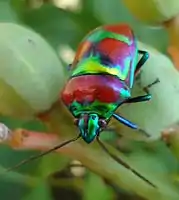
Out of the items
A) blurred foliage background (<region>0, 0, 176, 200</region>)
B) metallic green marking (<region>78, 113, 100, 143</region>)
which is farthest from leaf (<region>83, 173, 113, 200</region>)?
metallic green marking (<region>78, 113, 100, 143</region>)

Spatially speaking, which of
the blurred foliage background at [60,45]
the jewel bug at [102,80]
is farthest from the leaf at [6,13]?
the jewel bug at [102,80]

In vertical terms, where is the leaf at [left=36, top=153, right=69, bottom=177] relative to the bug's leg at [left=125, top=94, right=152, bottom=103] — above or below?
below

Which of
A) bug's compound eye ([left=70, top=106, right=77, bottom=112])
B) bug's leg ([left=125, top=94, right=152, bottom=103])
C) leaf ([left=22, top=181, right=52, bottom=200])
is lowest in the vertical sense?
leaf ([left=22, top=181, right=52, bottom=200])

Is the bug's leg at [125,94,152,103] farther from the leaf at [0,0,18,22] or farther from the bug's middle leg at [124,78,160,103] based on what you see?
the leaf at [0,0,18,22]

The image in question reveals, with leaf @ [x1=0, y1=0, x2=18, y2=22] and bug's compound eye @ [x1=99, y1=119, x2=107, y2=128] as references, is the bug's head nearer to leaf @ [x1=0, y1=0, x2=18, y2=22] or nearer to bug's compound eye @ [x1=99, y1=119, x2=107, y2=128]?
bug's compound eye @ [x1=99, y1=119, x2=107, y2=128]

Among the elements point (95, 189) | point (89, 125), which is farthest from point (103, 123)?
point (95, 189)

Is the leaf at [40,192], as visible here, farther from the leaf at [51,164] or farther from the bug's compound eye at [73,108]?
the bug's compound eye at [73,108]

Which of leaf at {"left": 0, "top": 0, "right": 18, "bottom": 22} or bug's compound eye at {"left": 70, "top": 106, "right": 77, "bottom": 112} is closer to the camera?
bug's compound eye at {"left": 70, "top": 106, "right": 77, "bottom": 112}

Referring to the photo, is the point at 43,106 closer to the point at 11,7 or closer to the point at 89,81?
the point at 89,81

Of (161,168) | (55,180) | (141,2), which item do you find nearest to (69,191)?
(55,180)
